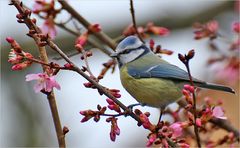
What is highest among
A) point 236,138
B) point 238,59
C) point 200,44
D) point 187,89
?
point 200,44

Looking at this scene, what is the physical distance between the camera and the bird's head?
3.44 m

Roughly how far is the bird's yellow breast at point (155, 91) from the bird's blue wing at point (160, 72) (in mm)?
36

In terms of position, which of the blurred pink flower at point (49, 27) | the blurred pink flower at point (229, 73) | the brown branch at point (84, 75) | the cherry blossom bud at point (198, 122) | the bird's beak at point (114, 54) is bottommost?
the cherry blossom bud at point (198, 122)

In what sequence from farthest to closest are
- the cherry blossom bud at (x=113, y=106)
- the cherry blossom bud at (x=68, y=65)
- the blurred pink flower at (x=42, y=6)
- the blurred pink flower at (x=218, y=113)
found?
the blurred pink flower at (x=42, y=6), the blurred pink flower at (x=218, y=113), the cherry blossom bud at (x=113, y=106), the cherry blossom bud at (x=68, y=65)

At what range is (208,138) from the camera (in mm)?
3377

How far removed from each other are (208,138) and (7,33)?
3726 mm

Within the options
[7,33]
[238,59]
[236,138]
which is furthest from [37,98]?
[236,138]

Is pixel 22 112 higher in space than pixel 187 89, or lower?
higher

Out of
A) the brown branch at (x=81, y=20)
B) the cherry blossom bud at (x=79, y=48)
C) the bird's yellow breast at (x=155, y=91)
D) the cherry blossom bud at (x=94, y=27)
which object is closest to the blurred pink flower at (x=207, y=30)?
the bird's yellow breast at (x=155, y=91)

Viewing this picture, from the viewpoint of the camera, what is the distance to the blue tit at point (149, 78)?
10.9ft

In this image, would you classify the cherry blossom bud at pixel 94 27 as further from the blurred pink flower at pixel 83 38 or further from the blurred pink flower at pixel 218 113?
the blurred pink flower at pixel 218 113

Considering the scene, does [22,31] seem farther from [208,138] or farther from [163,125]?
[163,125]

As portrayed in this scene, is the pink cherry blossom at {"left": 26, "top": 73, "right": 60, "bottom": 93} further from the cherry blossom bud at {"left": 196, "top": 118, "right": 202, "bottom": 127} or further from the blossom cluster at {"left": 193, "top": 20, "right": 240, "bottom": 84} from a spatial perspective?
the blossom cluster at {"left": 193, "top": 20, "right": 240, "bottom": 84}

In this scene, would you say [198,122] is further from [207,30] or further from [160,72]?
[207,30]
